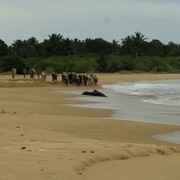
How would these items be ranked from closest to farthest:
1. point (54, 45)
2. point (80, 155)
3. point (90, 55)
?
A: point (80, 155), point (90, 55), point (54, 45)

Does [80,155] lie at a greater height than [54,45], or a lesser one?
lesser

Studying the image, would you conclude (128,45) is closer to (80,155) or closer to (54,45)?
(54,45)

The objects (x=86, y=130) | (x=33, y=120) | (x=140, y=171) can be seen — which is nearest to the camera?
(x=140, y=171)

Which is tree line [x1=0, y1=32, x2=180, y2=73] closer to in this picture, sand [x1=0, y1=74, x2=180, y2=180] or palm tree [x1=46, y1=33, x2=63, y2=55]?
palm tree [x1=46, y1=33, x2=63, y2=55]

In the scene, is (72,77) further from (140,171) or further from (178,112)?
(140,171)

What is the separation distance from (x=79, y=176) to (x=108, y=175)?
17.4 inches

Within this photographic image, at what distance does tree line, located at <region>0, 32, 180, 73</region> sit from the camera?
249ft

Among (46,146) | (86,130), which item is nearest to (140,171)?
(46,146)

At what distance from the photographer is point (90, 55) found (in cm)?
9481

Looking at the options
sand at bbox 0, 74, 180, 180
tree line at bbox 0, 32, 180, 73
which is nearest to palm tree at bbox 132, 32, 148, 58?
tree line at bbox 0, 32, 180, 73

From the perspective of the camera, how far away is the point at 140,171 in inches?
273

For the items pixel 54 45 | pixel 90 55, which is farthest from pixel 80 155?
pixel 54 45

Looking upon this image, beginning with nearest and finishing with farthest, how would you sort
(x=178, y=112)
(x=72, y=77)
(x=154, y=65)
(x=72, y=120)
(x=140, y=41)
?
1. (x=72, y=120)
2. (x=178, y=112)
3. (x=72, y=77)
4. (x=154, y=65)
5. (x=140, y=41)

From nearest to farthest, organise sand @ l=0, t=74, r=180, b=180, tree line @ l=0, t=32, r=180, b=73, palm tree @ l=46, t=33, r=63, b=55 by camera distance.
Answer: sand @ l=0, t=74, r=180, b=180, tree line @ l=0, t=32, r=180, b=73, palm tree @ l=46, t=33, r=63, b=55
